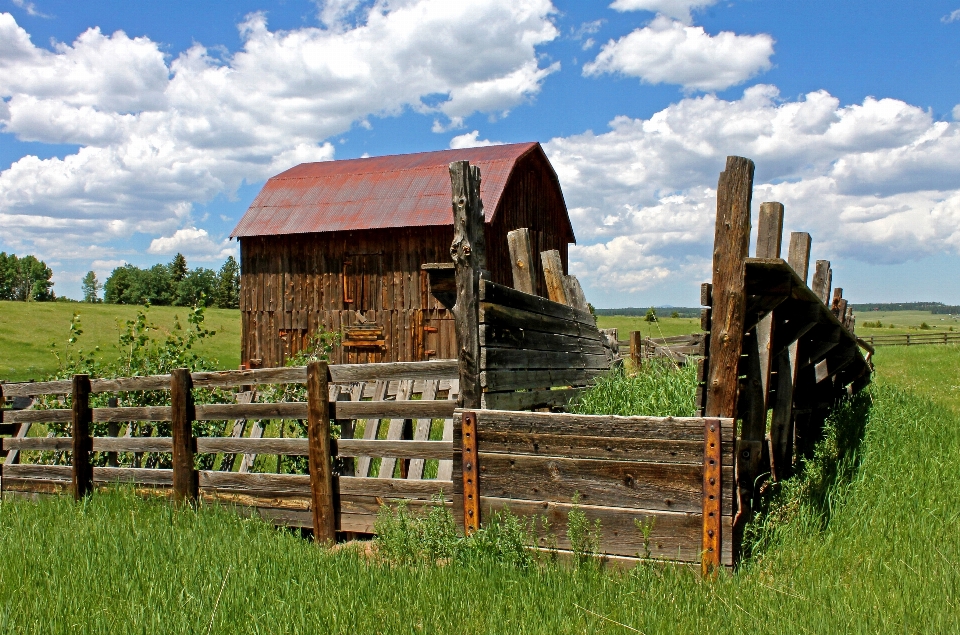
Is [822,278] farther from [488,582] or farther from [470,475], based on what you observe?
[488,582]

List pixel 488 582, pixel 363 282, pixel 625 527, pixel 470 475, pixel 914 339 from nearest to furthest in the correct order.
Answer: pixel 488 582 < pixel 625 527 < pixel 470 475 < pixel 363 282 < pixel 914 339

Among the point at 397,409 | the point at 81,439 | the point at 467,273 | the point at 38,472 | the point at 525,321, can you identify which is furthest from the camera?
the point at 38,472

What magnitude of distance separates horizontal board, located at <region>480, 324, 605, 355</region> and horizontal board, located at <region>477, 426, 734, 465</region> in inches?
34.0

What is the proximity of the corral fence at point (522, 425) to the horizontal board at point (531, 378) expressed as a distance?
2cm

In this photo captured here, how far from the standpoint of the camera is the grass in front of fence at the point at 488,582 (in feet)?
12.4

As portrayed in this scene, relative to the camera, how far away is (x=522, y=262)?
8930 mm

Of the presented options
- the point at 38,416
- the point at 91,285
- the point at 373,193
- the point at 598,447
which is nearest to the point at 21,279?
the point at 91,285

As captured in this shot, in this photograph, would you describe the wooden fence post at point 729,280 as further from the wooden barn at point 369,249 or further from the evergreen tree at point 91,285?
the evergreen tree at point 91,285

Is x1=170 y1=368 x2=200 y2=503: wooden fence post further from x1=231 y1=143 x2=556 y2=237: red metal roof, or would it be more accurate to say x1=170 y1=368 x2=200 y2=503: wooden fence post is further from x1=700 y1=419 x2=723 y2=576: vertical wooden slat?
x1=231 y1=143 x2=556 y2=237: red metal roof

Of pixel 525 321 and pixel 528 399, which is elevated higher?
pixel 525 321

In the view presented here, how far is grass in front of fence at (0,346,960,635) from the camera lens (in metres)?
3.77

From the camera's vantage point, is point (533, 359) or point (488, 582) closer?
point (488, 582)

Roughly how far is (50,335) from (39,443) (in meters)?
35.5

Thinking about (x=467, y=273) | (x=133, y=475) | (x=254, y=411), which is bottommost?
(x=133, y=475)
